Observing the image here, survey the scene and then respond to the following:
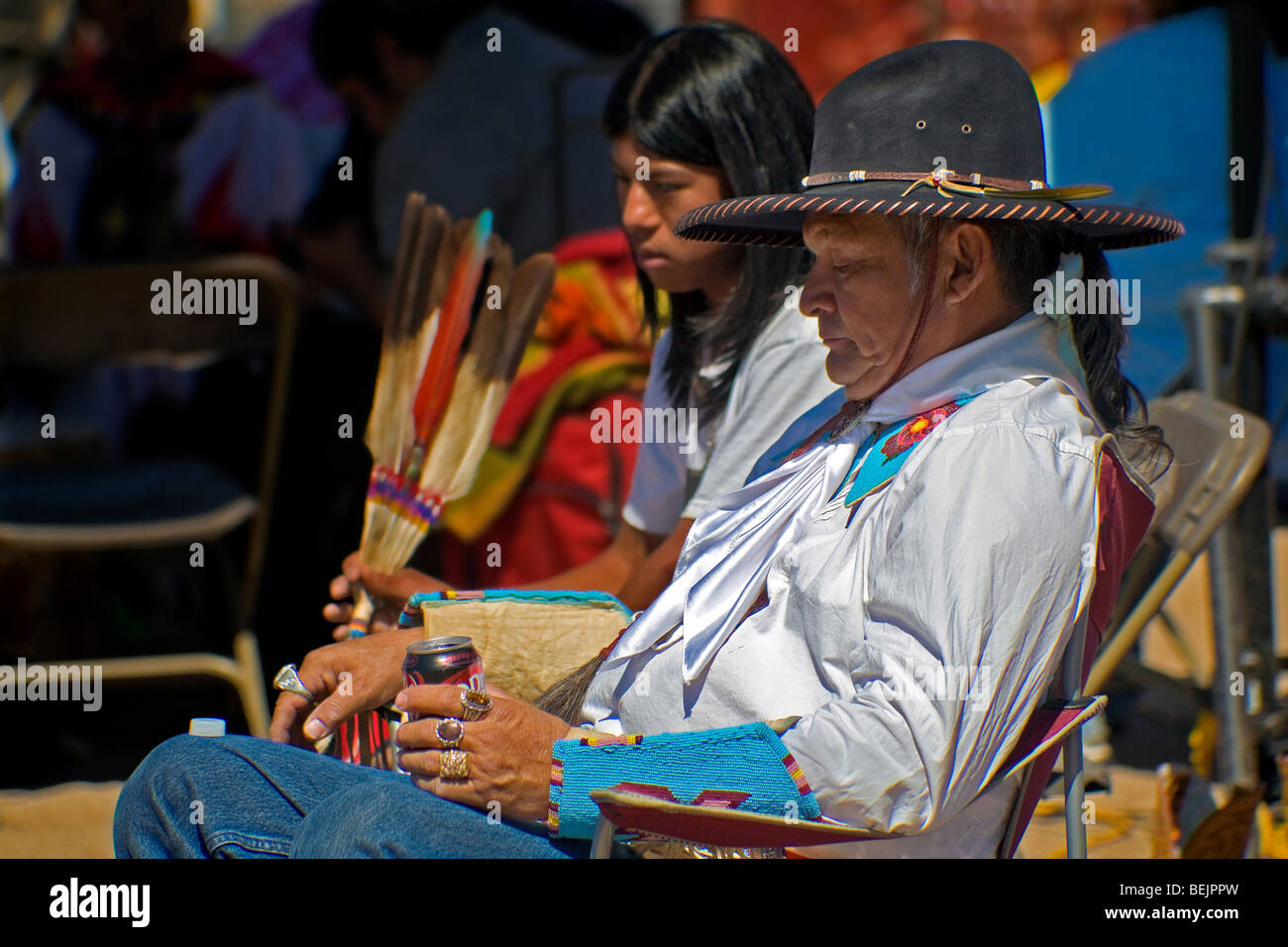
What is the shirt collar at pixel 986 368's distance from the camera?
169 centimetres

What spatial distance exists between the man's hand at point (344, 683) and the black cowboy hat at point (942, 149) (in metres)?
0.88

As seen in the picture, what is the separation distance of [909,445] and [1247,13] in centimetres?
260

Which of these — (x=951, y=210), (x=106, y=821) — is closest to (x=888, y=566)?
(x=951, y=210)

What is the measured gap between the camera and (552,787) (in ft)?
5.39

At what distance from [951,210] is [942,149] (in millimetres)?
120

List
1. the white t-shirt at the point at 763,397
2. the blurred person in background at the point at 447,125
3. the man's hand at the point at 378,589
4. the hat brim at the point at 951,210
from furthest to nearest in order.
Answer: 1. the blurred person in background at the point at 447,125
2. the man's hand at the point at 378,589
3. the white t-shirt at the point at 763,397
4. the hat brim at the point at 951,210

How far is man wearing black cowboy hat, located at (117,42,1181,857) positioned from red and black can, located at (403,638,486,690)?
35mm

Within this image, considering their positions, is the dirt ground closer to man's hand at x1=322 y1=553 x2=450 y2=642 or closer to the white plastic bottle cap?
man's hand at x1=322 y1=553 x2=450 y2=642

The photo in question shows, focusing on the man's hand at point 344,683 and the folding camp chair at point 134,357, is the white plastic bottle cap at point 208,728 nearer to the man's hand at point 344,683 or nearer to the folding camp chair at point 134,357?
the man's hand at point 344,683

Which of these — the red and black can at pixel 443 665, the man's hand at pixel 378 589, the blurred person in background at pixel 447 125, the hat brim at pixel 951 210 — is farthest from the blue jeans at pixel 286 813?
the blurred person in background at pixel 447 125

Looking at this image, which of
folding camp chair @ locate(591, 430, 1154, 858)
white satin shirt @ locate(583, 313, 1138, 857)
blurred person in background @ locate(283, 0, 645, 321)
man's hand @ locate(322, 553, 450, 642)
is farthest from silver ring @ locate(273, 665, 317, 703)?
blurred person in background @ locate(283, 0, 645, 321)

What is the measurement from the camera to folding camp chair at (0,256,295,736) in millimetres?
3303

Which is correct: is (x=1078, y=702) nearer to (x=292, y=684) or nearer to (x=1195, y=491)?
(x=1195, y=491)

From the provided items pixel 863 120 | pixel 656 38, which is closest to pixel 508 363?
pixel 656 38
